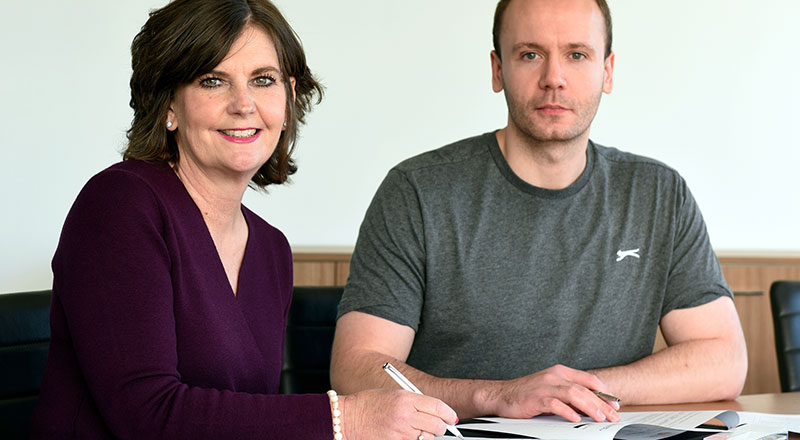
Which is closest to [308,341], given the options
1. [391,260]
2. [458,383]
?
[391,260]

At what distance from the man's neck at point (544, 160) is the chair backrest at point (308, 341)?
51cm

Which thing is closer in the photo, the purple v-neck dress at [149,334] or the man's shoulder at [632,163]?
the purple v-neck dress at [149,334]

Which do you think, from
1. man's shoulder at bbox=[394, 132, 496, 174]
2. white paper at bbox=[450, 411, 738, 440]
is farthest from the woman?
man's shoulder at bbox=[394, 132, 496, 174]

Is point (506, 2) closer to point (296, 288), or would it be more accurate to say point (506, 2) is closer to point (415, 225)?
point (415, 225)

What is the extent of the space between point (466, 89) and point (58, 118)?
1735 mm

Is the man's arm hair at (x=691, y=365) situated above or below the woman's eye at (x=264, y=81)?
below

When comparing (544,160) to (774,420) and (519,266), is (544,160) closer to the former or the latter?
(519,266)

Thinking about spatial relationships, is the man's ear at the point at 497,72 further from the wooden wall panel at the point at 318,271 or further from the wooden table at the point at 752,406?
the wooden wall panel at the point at 318,271

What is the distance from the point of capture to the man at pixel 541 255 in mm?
1916

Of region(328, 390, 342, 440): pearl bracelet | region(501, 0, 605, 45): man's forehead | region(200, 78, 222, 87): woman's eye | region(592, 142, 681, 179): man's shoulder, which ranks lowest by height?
region(328, 390, 342, 440): pearl bracelet

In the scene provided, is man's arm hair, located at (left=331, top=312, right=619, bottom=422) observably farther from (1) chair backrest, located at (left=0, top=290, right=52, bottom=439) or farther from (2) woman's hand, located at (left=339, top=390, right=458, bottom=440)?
(1) chair backrest, located at (left=0, top=290, right=52, bottom=439)

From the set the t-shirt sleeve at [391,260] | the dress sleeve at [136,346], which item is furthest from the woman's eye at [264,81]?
the t-shirt sleeve at [391,260]

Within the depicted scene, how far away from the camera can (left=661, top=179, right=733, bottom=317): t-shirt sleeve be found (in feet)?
6.54

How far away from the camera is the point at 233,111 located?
1.50m
